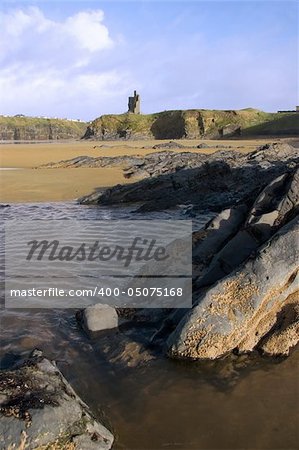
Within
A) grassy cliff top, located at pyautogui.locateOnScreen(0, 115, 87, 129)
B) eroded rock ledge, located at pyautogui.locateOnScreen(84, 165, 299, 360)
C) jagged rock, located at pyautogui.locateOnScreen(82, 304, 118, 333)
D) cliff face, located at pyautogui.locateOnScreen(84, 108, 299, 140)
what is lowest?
jagged rock, located at pyautogui.locateOnScreen(82, 304, 118, 333)

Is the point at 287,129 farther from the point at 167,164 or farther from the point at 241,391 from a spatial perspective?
the point at 241,391

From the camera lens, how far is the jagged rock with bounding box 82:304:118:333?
18.3 ft

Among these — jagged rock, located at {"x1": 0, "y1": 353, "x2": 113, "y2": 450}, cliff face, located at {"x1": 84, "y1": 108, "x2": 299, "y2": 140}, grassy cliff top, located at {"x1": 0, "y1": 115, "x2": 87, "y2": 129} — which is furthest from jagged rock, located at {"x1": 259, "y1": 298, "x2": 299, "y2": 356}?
grassy cliff top, located at {"x1": 0, "y1": 115, "x2": 87, "y2": 129}

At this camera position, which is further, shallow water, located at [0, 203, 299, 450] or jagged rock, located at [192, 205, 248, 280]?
jagged rock, located at [192, 205, 248, 280]

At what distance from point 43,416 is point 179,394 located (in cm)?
146

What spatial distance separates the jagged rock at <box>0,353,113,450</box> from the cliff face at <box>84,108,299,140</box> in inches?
2752

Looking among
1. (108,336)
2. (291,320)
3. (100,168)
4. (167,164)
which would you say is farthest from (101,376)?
(100,168)

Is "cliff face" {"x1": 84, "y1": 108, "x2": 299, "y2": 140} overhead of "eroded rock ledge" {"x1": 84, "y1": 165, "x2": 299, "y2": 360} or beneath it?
overhead

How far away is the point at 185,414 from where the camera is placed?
399 centimetres

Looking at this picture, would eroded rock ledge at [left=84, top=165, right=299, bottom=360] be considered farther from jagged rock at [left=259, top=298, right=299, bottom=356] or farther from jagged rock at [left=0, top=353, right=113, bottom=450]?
jagged rock at [left=0, top=353, right=113, bottom=450]

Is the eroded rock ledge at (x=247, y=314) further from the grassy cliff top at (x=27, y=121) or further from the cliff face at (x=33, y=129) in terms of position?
the grassy cliff top at (x=27, y=121)

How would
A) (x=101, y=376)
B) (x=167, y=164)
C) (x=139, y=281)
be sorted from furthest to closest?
(x=167, y=164)
(x=139, y=281)
(x=101, y=376)

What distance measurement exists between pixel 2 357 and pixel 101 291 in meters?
2.25

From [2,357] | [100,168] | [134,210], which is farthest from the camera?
[100,168]
